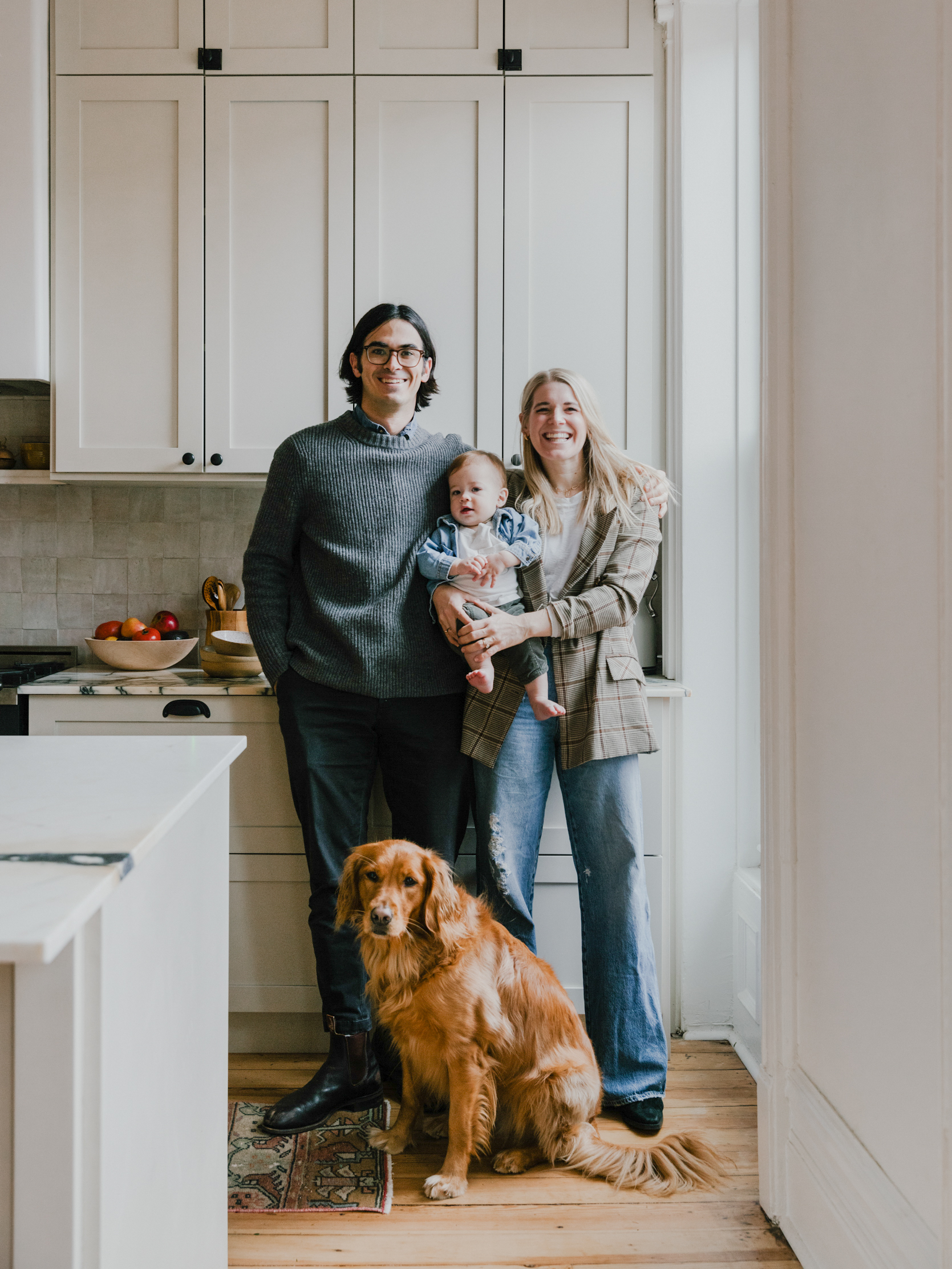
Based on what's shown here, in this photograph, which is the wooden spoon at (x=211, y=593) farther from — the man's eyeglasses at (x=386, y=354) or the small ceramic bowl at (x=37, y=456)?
the man's eyeglasses at (x=386, y=354)

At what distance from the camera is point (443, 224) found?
2.48 meters

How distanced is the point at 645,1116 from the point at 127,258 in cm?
235

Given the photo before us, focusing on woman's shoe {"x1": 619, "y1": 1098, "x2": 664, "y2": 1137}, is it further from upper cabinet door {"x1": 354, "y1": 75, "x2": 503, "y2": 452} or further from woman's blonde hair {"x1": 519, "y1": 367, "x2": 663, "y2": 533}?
upper cabinet door {"x1": 354, "y1": 75, "x2": 503, "y2": 452}

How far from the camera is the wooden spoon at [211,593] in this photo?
261 centimetres

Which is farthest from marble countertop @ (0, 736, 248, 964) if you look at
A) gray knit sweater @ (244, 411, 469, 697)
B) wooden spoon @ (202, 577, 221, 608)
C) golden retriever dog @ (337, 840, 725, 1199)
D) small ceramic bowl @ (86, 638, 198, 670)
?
wooden spoon @ (202, 577, 221, 608)

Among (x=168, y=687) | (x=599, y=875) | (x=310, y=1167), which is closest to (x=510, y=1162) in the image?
(x=310, y=1167)

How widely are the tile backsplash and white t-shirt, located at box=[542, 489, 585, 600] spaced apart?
1090 millimetres

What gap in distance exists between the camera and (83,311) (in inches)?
98.3

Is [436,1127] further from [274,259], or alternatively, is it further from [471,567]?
[274,259]

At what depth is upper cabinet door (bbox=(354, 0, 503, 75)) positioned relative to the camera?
97.0 inches

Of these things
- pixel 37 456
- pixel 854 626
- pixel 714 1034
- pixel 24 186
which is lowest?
pixel 714 1034

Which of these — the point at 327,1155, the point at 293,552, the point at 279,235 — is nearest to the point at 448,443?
the point at 293,552

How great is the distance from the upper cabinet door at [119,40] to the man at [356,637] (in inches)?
40.0

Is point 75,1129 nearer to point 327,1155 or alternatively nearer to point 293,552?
point 327,1155
